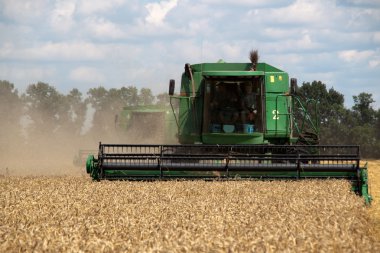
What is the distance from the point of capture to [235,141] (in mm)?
11469

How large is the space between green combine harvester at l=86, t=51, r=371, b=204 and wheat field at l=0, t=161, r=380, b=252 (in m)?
0.42

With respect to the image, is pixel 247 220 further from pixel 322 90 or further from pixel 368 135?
pixel 322 90

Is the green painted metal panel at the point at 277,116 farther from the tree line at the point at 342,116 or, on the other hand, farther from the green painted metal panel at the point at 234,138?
the tree line at the point at 342,116

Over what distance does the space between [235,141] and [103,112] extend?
39.0 metres

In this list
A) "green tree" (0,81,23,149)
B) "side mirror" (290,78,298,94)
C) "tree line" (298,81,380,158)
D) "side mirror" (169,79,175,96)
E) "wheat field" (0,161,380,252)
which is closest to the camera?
"wheat field" (0,161,380,252)

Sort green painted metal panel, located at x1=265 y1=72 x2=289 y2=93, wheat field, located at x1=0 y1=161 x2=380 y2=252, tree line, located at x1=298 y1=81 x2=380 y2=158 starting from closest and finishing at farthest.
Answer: wheat field, located at x1=0 y1=161 x2=380 y2=252 < green painted metal panel, located at x1=265 y1=72 x2=289 y2=93 < tree line, located at x1=298 y1=81 x2=380 y2=158

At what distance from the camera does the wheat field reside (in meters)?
4.90

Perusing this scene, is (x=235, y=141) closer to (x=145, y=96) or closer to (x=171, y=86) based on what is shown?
(x=171, y=86)

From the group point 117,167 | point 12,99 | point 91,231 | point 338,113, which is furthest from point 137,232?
point 12,99

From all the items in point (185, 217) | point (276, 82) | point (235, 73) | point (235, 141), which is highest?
point (235, 73)

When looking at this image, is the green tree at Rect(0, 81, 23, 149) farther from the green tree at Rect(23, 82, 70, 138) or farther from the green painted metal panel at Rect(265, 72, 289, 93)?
the green painted metal panel at Rect(265, 72, 289, 93)

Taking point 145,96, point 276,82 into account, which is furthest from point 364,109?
point 276,82

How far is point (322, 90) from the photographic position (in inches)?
1503

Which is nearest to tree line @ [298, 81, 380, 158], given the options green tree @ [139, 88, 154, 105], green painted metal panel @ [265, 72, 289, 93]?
green tree @ [139, 88, 154, 105]
